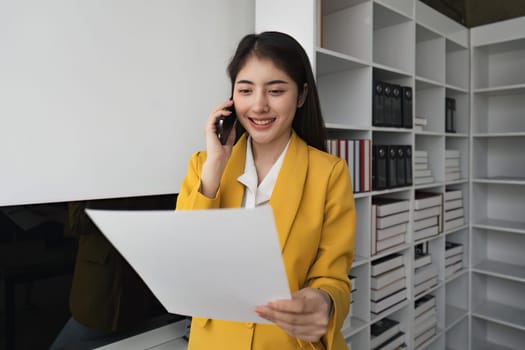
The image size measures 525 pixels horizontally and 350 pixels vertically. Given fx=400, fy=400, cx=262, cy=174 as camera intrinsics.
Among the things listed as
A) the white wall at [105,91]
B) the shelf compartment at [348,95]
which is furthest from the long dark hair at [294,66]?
the shelf compartment at [348,95]

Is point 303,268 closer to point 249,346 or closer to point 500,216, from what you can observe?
point 249,346

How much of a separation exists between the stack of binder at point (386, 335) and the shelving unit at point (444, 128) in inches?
2.2

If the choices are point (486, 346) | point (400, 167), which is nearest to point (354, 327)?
point (400, 167)

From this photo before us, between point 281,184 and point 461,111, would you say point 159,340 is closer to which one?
point 281,184

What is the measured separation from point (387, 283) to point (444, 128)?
1199 millimetres

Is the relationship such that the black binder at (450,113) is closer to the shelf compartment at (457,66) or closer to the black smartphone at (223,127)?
the shelf compartment at (457,66)

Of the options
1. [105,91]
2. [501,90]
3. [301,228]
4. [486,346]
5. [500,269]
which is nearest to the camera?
[301,228]

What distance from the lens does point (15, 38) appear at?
1.33 meters

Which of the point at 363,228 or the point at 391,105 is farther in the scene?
the point at 391,105

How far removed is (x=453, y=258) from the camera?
9.55 feet

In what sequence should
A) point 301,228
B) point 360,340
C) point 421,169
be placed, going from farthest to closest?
point 421,169
point 360,340
point 301,228

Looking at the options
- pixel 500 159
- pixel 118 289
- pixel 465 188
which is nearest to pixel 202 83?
pixel 118 289

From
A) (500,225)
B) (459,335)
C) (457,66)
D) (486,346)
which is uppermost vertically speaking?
(457,66)

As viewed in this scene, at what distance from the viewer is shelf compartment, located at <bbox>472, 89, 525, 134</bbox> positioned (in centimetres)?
306
